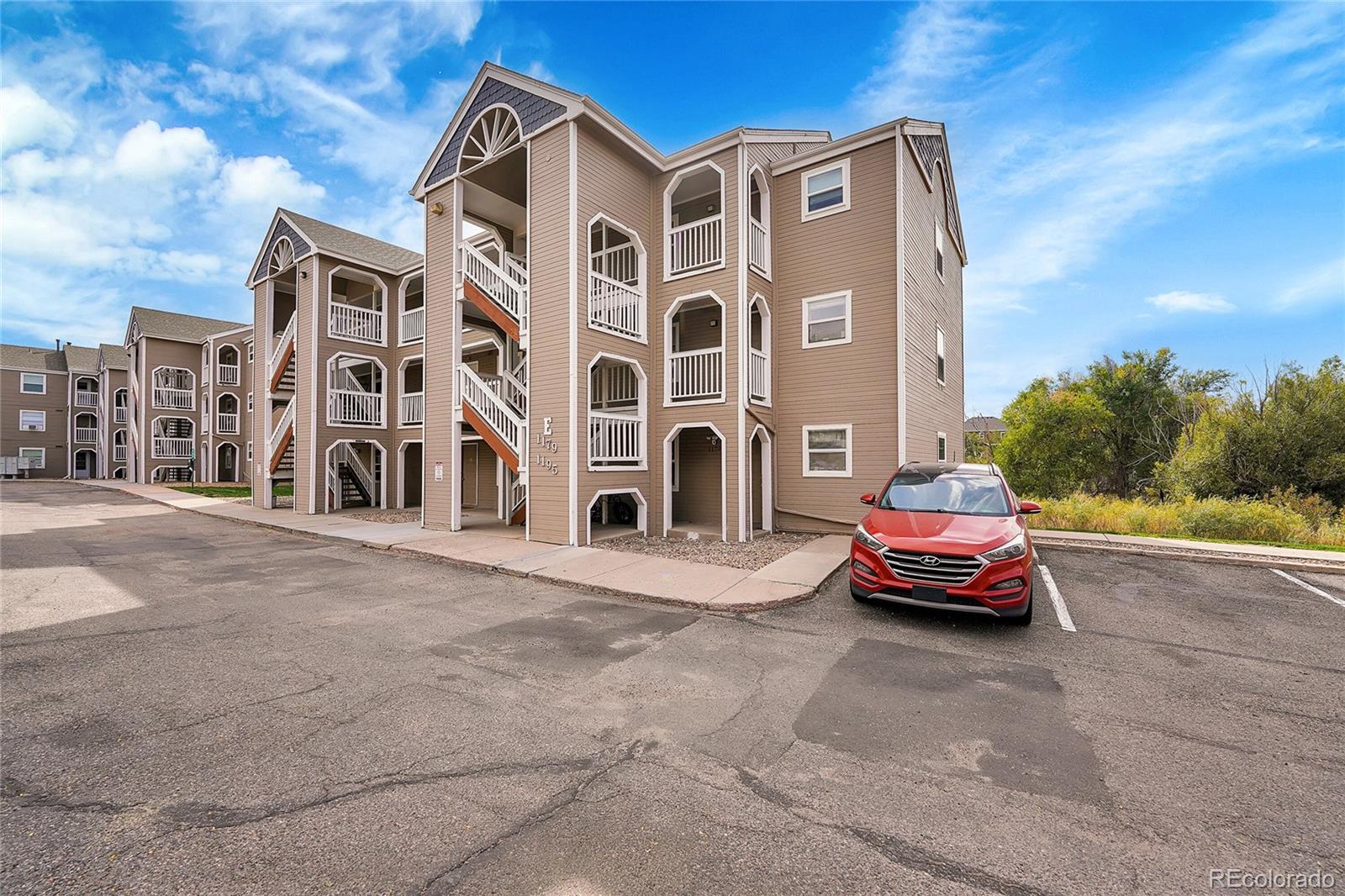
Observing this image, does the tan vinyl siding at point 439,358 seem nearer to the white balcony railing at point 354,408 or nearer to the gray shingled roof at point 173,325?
the white balcony railing at point 354,408

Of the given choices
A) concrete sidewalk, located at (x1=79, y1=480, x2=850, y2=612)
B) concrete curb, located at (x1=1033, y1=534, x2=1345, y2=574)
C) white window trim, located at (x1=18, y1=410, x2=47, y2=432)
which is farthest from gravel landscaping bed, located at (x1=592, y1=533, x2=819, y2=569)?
white window trim, located at (x1=18, y1=410, x2=47, y2=432)

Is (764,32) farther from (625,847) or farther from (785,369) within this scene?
(625,847)

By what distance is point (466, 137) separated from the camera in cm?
1336

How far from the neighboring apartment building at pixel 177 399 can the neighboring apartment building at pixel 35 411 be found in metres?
14.8

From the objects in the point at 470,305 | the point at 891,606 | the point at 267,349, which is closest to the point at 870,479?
the point at 891,606

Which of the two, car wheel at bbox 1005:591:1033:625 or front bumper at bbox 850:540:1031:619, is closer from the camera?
front bumper at bbox 850:540:1031:619

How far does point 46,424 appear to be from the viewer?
41906mm

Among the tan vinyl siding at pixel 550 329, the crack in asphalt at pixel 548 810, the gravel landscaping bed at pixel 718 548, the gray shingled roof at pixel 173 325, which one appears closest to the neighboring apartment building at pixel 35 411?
the gray shingled roof at pixel 173 325

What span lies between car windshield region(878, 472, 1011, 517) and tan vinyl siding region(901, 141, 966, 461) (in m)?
4.70

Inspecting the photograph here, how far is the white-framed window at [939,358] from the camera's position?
15.1m

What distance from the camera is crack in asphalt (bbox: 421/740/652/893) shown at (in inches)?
89.3

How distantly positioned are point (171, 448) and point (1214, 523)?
2013 inches

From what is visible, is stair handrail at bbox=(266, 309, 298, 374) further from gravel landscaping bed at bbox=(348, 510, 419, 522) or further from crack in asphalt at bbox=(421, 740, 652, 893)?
crack in asphalt at bbox=(421, 740, 652, 893)

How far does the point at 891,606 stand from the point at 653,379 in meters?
8.22
